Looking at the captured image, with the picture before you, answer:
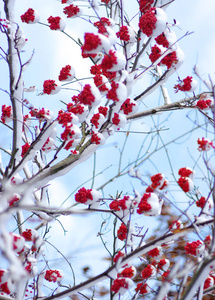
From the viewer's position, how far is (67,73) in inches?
150

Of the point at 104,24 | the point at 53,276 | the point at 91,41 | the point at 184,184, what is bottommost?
the point at 53,276

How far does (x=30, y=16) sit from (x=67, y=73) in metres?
0.80

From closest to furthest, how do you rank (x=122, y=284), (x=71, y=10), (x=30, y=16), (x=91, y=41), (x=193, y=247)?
(x=91, y=41)
(x=122, y=284)
(x=193, y=247)
(x=30, y=16)
(x=71, y=10)

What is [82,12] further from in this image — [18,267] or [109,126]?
[18,267]

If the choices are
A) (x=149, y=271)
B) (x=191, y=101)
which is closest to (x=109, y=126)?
(x=191, y=101)

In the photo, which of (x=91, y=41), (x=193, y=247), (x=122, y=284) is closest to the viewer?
(x=91, y=41)

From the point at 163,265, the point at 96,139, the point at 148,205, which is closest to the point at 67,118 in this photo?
the point at 96,139

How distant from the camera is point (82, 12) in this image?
170 inches

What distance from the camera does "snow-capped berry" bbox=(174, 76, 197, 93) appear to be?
147 inches

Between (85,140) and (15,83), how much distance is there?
0.91 metres

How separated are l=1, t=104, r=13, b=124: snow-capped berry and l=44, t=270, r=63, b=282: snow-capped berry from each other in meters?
1.58

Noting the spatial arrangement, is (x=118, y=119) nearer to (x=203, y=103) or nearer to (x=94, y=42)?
(x=94, y=42)

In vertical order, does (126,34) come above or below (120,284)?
above

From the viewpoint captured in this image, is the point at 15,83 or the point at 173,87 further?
the point at 173,87
